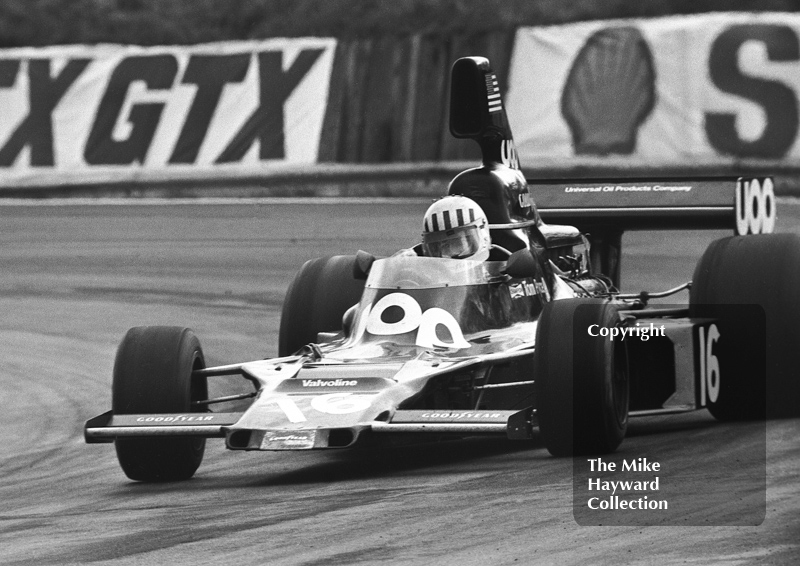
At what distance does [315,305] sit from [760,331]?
2587 millimetres

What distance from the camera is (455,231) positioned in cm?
855

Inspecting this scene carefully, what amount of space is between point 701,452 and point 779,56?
9.97 m

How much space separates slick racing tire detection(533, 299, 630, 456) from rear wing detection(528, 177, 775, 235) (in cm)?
337

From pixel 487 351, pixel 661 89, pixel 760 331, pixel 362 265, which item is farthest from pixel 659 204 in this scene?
pixel 661 89

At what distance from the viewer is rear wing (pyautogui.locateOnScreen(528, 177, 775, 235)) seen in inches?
414

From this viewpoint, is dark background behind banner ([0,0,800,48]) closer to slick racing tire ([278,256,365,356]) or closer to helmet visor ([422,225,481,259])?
slick racing tire ([278,256,365,356])

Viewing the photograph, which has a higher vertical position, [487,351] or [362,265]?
[362,265]

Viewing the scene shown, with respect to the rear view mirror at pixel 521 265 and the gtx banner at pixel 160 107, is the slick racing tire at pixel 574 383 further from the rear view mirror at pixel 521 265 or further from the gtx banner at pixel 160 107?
the gtx banner at pixel 160 107

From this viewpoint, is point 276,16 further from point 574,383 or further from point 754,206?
point 574,383

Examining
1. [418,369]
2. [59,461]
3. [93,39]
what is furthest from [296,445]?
[93,39]

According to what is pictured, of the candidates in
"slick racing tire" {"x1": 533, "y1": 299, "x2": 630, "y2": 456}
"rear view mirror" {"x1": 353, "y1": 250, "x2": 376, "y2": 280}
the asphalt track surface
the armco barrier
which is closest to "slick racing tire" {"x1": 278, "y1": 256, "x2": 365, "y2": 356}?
"rear view mirror" {"x1": 353, "y1": 250, "x2": 376, "y2": 280}

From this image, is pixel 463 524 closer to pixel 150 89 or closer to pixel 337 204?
pixel 337 204

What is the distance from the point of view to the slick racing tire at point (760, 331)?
28.1 ft

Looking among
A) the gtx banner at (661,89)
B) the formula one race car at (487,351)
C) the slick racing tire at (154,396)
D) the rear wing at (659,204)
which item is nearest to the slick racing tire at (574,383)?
the formula one race car at (487,351)
